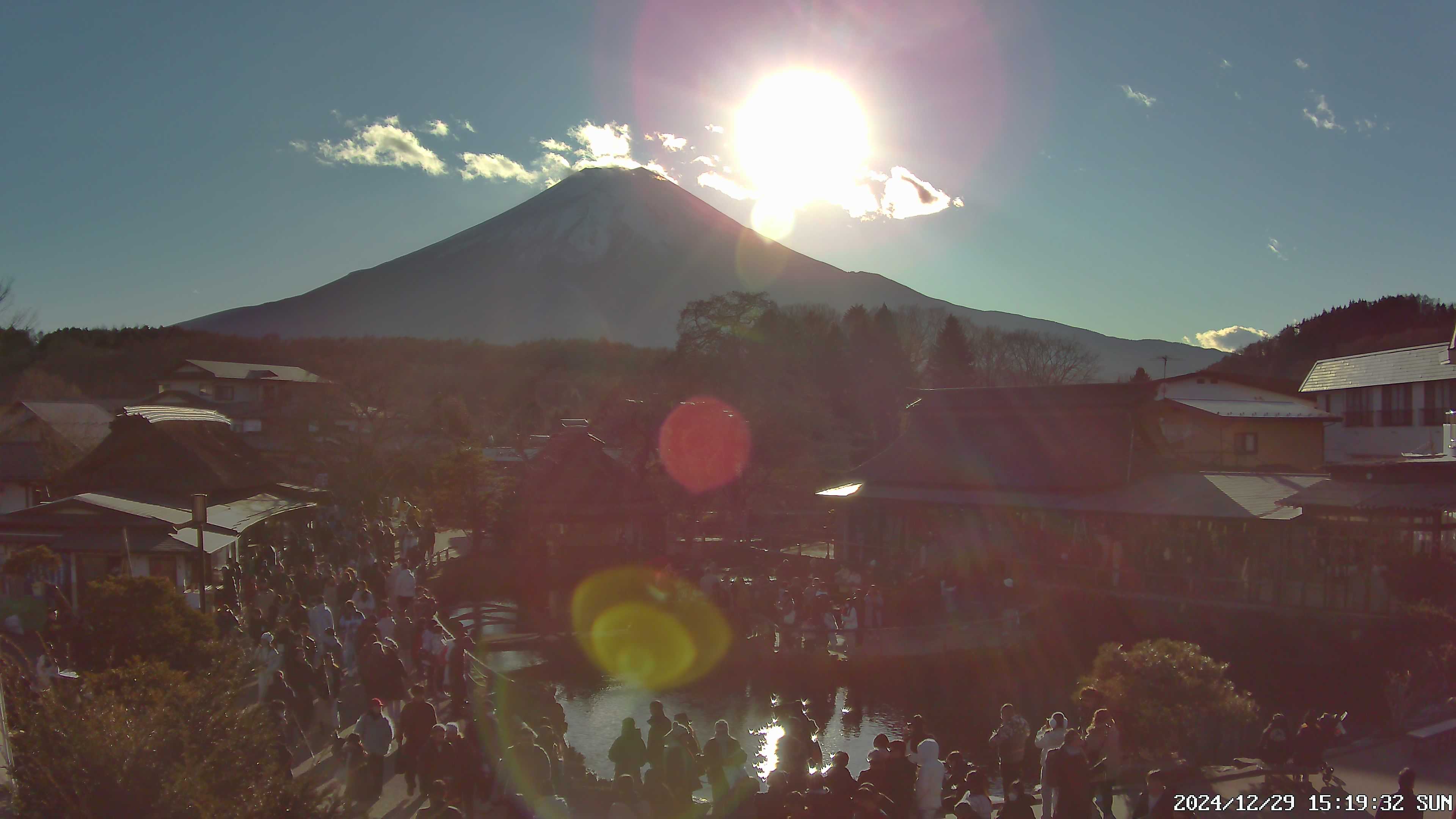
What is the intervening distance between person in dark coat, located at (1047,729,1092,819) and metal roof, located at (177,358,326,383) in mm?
49838

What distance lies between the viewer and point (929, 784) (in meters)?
7.75

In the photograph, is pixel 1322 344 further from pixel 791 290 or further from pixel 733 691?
pixel 791 290

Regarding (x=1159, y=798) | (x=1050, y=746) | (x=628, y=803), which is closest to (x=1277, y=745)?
(x=1050, y=746)

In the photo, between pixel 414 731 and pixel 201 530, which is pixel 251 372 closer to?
pixel 201 530

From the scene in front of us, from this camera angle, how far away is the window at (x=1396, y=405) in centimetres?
3034

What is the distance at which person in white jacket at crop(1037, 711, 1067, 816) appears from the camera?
7.82 m

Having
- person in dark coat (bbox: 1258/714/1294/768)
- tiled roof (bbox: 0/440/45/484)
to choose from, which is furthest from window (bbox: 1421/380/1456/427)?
tiled roof (bbox: 0/440/45/484)

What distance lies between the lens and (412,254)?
175 meters

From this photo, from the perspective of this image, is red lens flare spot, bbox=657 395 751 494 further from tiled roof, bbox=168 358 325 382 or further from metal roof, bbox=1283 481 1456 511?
tiled roof, bbox=168 358 325 382

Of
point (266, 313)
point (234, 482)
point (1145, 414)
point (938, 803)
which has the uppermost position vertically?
point (266, 313)

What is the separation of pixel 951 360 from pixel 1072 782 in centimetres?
5014

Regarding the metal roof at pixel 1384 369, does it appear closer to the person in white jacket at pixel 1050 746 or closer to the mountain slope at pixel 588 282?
the person in white jacket at pixel 1050 746

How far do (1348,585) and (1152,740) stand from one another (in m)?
8.39

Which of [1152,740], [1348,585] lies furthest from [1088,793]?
[1348,585]
